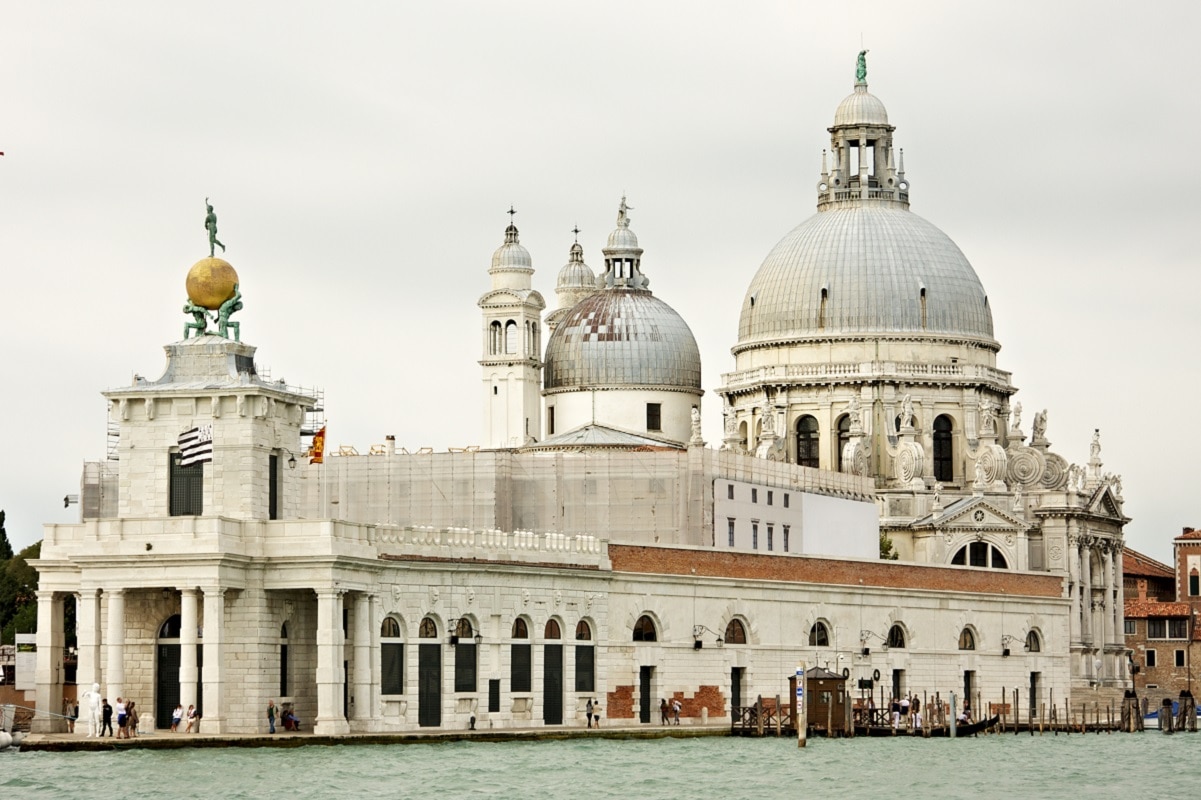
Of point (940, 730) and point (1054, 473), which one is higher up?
point (1054, 473)

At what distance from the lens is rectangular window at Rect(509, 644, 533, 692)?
67875 mm

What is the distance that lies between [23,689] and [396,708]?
11.4 m

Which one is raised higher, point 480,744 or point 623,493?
point 623,493

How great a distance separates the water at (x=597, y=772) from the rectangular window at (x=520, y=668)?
8.08 feet

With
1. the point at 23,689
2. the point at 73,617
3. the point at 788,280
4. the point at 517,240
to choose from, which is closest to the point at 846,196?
the point at 788,280

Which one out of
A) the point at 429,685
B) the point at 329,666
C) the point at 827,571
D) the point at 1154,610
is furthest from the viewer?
the point at 1154,610

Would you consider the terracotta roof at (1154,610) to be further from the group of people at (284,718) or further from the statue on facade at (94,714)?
the statue on facade at (94,714)

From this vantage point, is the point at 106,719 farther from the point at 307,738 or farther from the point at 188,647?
the point at 307,738

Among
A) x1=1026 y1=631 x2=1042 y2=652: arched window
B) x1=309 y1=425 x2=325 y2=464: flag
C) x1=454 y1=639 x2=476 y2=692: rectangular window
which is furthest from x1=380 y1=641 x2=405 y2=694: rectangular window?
x1=1026 y1=631 x2=1042 y2=652: arched window

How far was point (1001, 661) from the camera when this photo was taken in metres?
86.3

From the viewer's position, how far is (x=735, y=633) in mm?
75688

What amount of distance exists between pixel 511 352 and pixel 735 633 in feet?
102

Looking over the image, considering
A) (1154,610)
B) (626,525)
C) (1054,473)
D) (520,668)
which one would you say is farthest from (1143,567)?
(520,668)

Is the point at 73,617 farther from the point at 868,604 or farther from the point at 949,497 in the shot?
the point at 949,497
